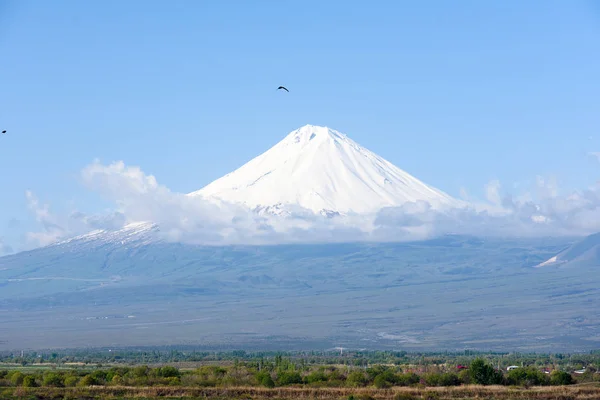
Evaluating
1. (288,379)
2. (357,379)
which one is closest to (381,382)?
(357,379)

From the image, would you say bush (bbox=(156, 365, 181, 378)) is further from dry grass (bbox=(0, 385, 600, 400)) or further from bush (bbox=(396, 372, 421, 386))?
→ bush (bbox=(396, 372, 421, 386))

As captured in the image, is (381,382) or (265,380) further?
(381,382)

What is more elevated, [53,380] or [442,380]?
[53,380]

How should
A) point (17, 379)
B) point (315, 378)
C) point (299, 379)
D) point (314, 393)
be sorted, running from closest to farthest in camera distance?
point (314, 393) < point (299, 379) < point (17, 379) < point (315, 378)

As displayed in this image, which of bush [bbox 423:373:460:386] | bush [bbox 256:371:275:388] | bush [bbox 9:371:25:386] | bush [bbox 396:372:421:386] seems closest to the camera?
bush [bbox 256:371:275:388]

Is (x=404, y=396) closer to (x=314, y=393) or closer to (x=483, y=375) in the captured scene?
(x=314, y=393)

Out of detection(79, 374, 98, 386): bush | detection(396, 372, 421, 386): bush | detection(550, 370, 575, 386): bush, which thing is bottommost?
detection(550, 370, 575, 386): bush

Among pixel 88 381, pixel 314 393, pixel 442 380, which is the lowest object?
pixel 314 393

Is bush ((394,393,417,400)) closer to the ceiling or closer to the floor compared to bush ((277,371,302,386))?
closer to the floor

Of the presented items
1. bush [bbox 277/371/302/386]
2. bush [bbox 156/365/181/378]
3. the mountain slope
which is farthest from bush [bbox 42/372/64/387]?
the mountain slope

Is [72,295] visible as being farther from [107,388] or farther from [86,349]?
[107,388]
